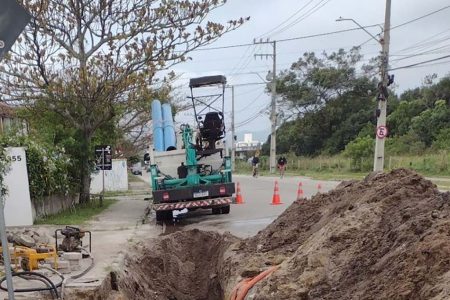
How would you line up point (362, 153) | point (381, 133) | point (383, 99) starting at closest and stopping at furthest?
point (381, 133), point (383, 99), point (362, 153)

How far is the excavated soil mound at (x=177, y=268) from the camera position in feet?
29.8

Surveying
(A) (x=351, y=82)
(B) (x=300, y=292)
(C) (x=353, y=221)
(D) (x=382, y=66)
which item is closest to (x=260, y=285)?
(B) (x=300, y=292)

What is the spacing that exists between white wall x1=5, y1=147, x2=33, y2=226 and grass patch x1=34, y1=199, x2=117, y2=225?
2.61 feet

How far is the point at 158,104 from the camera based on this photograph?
17.3 meters

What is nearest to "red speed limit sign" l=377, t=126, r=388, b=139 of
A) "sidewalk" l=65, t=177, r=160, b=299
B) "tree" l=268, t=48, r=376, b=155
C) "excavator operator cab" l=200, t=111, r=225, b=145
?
"excavator operator cab" l=200, t=111, r=225, b=145

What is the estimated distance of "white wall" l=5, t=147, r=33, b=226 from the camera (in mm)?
13859

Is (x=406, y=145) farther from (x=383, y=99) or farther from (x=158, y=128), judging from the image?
(x=158, y=128)

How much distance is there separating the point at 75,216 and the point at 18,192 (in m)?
3.27

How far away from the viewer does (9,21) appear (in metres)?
3.78

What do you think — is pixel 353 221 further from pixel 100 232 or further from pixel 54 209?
pixel 54 209

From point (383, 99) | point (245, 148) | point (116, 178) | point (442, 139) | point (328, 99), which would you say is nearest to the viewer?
point (383, 99)

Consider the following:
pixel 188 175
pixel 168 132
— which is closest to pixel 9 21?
pixel 188 175

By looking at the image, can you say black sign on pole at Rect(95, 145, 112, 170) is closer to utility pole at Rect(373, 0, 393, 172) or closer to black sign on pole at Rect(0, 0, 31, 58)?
utility pole at Rect(373, 0, 393, 172)

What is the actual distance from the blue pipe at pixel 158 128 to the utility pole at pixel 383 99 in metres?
10.2
